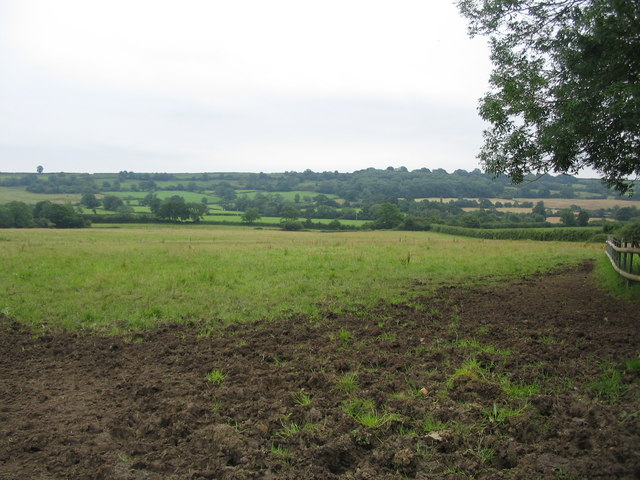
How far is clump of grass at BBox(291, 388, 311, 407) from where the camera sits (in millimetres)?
5238

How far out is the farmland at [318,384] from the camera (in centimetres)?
396

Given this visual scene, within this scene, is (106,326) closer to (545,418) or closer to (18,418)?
(18,418)

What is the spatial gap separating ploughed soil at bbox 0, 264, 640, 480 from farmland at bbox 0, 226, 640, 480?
0.03 meters

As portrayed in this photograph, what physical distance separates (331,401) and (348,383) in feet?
1.65

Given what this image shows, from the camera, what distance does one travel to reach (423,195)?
122m

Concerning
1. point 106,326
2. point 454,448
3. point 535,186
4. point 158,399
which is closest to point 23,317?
point 106,326

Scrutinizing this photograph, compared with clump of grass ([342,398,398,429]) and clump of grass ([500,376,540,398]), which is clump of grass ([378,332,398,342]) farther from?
clump of grass ([342,398,398,429])

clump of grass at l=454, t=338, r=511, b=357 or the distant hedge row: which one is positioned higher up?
clump of grass at l=454, t=338, r=511, b=357

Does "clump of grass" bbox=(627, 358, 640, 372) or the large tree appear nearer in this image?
"clump of grass" bbox=(627, 358, 640, 372)

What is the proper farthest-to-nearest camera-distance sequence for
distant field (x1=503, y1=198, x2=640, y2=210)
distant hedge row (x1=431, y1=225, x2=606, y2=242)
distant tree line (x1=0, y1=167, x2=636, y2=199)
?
distant tree line (x1=0, y1=167, x2=636, y2=199) < distant field (x1=503, y1=198, x2=640, y2=210) < distant hedge row (x1=431, y1=225, x2=606, y2=242)

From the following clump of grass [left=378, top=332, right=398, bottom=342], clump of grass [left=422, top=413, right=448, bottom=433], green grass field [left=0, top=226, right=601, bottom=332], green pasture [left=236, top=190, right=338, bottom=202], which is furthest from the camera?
green pasture [left=236, top=190, right=338, bottom=202]

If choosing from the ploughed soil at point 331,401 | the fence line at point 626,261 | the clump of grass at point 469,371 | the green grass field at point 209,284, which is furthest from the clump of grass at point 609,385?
the fence line at point 626,261

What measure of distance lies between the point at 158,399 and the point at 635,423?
531 centimetres

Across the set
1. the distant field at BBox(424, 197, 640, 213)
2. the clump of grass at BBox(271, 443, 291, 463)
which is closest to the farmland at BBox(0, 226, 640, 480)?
the clump of grass at BBox(271, 443, 291, 463)
